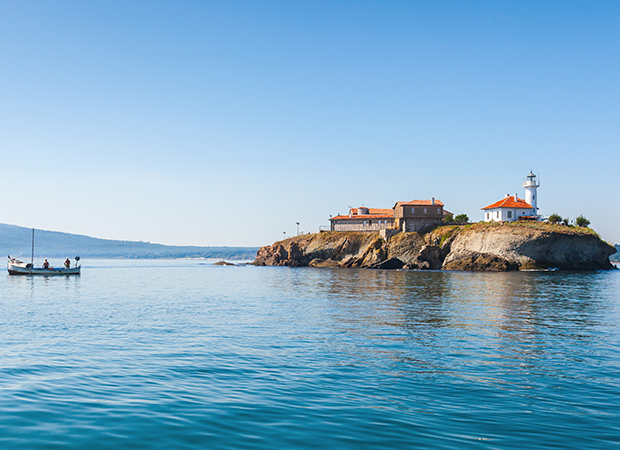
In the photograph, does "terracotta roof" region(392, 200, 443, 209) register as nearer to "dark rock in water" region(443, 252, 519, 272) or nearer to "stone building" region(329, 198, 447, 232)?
"stone building" region(329, 198, 447, 232)

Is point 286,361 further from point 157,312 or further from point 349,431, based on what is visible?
point 157,312

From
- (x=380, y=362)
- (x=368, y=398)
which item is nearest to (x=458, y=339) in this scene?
(x=380, y=362)

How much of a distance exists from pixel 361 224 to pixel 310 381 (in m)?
128

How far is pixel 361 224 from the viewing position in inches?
5600

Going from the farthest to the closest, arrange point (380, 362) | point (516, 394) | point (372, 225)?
point (372, 225)
point (380, 362)
point (516, 394)

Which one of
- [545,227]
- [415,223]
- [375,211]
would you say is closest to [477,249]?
[545,227]

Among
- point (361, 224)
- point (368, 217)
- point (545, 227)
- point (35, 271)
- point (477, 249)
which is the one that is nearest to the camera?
point (35, 271)

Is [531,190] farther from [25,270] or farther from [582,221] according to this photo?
[25,270]

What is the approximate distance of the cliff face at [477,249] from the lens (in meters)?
97.5

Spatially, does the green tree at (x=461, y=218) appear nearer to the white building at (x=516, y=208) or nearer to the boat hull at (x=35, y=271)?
the white building at (x=516, y=208)

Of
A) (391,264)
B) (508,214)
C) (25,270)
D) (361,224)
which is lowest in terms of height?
(25,270)

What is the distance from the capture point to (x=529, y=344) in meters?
21.7

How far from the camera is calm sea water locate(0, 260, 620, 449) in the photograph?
10641mm

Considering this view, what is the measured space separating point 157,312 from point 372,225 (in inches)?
4355
